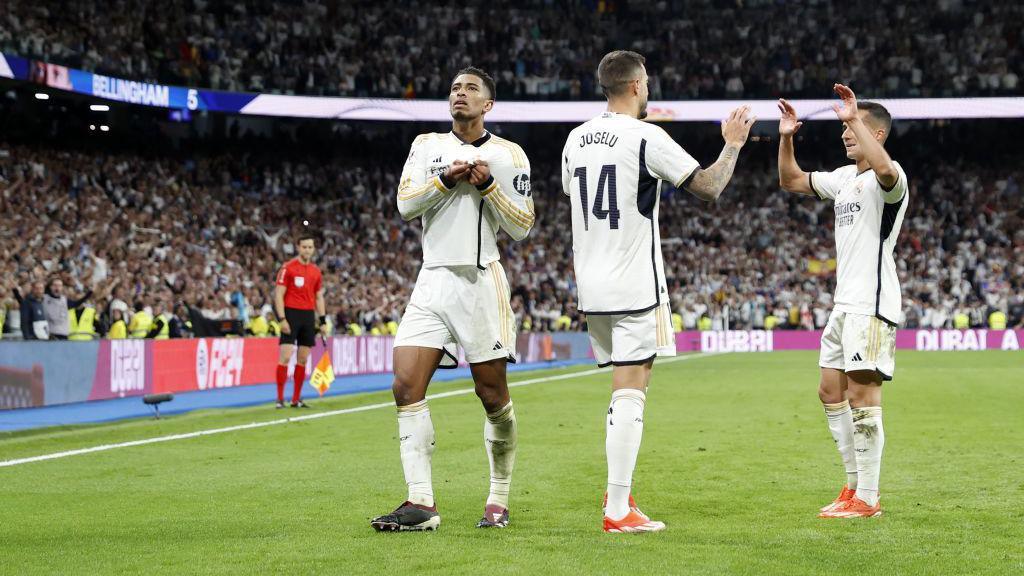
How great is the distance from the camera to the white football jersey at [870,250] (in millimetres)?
6734

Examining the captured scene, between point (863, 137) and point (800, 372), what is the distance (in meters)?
18.5

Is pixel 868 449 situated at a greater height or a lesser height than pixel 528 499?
greater

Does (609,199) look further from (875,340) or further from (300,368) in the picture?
(300,368)

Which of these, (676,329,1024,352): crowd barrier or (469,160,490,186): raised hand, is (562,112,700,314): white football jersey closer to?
(469,160,490,186): raised hand

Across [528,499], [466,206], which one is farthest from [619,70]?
[528,499]

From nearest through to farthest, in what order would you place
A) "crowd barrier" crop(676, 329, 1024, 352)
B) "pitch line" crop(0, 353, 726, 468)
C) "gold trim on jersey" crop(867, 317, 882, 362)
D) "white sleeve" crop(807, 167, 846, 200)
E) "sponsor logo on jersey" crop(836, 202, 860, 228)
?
1. "gold trim on jersey" crop(867, 317, 882, 362)
2. "sponsor logo on jersey" crop(836, 202, 860, 228)
3. "white sleeve" crop(807, 167, 846, 200)
4. "pitch line" crop(0, 353, 726, 468)
5. "crowd barrier" crop(676, 329, 1024, 352)

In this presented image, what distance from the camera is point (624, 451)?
5875mm

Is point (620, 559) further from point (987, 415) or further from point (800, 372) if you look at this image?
point (800, 372)

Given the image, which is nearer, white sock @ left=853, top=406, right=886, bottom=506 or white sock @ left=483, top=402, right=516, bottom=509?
white sock @ left=483, top=402, right=516, bottom=509

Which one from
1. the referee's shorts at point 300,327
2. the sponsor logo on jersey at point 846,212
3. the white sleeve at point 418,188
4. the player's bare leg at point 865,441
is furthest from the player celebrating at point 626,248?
the referee's shorts at point 300,327

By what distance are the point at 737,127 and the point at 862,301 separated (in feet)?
4.84

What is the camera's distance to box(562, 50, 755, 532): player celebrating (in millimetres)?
5895

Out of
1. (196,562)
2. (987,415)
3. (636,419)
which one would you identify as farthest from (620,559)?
(987,415)

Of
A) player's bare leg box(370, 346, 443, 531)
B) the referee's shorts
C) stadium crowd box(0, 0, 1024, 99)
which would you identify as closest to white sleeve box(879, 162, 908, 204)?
player's bare leg box(370, 346, 443, 531)
